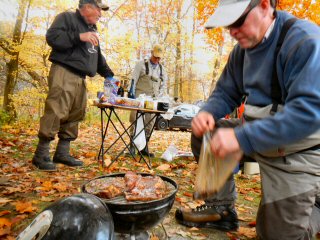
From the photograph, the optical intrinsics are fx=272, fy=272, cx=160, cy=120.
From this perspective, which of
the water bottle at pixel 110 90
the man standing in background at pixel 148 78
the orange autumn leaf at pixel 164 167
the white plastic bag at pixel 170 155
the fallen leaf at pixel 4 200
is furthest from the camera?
the man standing in background at pixel 148 78

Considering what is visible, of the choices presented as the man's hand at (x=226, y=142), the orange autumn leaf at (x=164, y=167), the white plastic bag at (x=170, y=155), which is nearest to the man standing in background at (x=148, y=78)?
the white plastic bag at (x=170, y=155)

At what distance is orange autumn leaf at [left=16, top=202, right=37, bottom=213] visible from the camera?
276cm

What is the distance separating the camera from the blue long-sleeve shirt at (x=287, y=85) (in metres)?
1.62

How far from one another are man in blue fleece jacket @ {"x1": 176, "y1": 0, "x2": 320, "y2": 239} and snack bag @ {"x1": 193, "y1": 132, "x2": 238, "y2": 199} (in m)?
0.19

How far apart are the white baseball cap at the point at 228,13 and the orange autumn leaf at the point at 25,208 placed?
245cm

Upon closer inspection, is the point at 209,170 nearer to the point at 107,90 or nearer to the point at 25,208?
the point at 25,208

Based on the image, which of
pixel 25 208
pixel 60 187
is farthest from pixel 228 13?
pixel 60 187

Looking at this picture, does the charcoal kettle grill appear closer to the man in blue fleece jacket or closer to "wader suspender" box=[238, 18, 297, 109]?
the man in blue fleece jacket

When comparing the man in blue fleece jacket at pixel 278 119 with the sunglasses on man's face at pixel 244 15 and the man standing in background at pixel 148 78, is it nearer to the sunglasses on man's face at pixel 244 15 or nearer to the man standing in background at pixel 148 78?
the sunglasses on man's face at pixel 244 15

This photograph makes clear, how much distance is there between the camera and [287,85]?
6.16 ft

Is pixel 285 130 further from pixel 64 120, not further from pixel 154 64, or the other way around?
pixel 154 64

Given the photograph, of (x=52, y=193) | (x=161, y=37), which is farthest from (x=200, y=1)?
(x=52, y=193)

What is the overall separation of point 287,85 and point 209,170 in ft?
2.81

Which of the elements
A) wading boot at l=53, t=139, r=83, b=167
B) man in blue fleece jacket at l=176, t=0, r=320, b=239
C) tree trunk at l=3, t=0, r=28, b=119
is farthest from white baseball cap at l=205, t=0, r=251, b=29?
tree trunk at l=3, t=0, r=28, b=119
